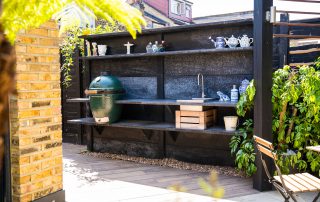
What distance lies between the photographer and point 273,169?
13.1ft

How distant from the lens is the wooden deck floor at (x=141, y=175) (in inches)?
160

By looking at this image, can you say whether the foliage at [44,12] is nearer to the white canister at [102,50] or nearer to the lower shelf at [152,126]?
the lower shelf at [152,126]

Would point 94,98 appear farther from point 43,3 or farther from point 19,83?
point 43,3

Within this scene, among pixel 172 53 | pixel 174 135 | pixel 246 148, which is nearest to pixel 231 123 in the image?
pixel 246 148

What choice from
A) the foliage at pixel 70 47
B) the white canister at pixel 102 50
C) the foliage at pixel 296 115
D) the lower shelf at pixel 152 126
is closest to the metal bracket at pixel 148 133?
the lower shelf at pixel 152 126

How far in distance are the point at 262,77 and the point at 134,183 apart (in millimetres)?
1871

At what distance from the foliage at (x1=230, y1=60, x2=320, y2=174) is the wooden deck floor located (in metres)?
0.30

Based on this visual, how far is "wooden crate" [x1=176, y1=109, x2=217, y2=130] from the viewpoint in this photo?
469 cm

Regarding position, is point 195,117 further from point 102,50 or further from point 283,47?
point 102,50

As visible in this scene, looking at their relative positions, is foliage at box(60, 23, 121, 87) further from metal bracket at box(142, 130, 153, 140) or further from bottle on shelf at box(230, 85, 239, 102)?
bottle on shelf at box(230, 85, 239, 102)

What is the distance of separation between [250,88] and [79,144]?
160 inches

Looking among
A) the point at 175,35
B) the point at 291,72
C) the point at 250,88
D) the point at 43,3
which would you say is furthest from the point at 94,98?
the point at 43,3

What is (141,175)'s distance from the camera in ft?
15.3

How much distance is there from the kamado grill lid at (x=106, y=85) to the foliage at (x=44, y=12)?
4217mm
